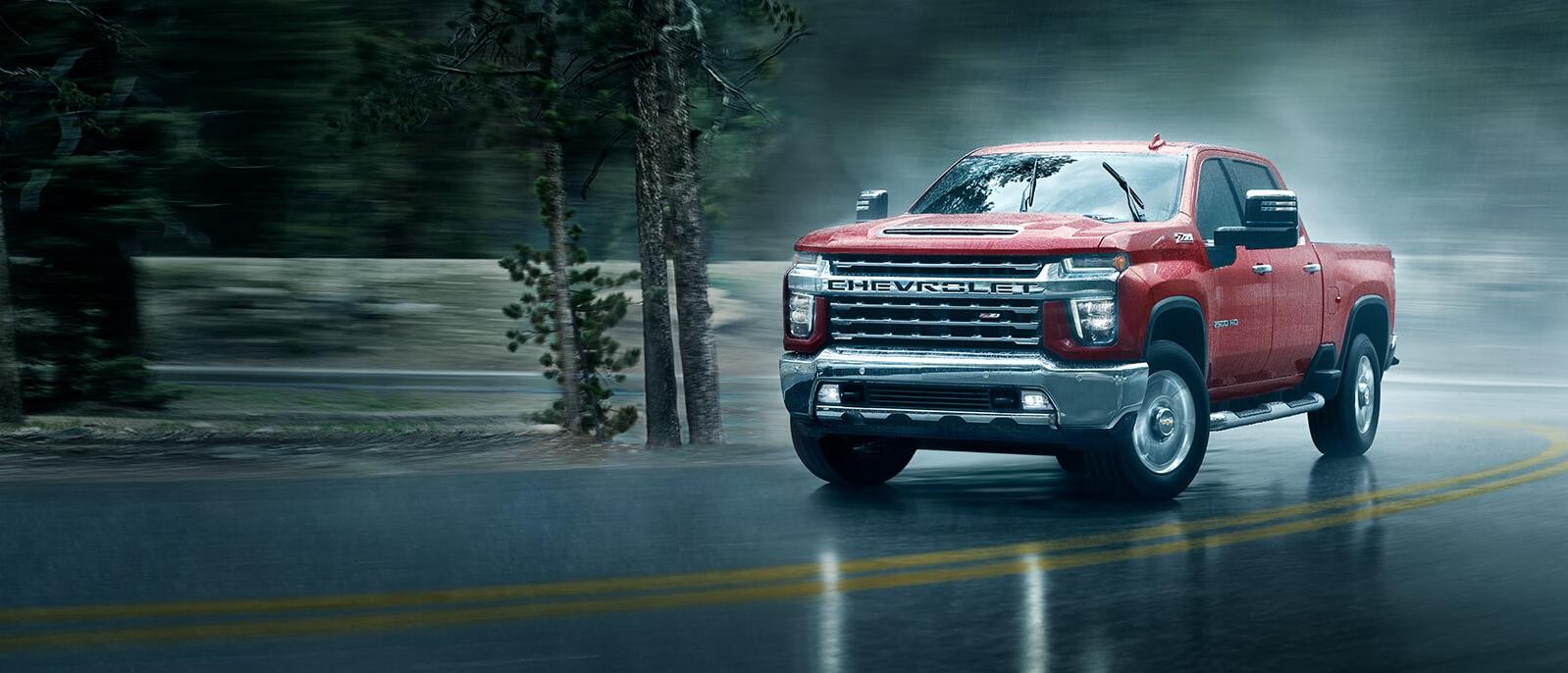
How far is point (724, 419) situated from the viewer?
1977 centimetres

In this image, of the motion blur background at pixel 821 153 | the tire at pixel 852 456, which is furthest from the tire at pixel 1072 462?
the motion blur background at pixel 821 153

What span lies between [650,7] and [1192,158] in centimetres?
561

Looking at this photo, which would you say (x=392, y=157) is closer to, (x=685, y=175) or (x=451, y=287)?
(x=685, y=175)

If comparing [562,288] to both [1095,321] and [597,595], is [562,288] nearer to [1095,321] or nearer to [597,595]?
[1095,321]

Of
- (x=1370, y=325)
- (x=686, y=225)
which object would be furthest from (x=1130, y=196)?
(x=686, y=225)

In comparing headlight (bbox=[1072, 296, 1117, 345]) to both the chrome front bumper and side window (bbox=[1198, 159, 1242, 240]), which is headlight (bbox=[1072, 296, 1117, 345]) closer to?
the chrome front bumper

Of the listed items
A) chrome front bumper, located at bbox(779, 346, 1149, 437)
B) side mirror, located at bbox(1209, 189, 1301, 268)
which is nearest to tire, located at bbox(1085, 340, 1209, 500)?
chrome front bumper, located at bbox(779, 346, 1149, 437)

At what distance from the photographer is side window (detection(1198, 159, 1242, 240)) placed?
10750 millimetres

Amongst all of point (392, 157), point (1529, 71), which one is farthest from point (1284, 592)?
point (1529, 71)

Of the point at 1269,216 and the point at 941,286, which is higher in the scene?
the point at 1269,216

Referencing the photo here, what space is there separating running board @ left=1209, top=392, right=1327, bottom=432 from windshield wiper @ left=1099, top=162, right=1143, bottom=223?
123 cm

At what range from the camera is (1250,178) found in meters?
11.7

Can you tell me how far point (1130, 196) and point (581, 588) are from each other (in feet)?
15.3

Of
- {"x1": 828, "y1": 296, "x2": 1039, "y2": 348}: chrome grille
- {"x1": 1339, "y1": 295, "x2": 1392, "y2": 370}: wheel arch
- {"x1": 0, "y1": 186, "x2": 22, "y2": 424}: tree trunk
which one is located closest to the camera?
{"x1": 828, "y1": 296, "x2": 1039, "y2": 348}: chrome grille
